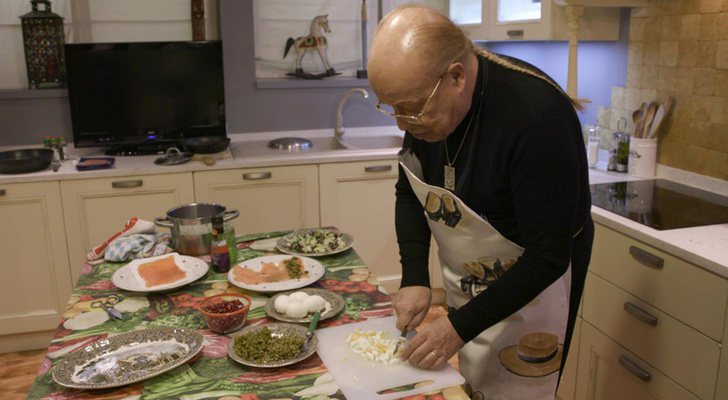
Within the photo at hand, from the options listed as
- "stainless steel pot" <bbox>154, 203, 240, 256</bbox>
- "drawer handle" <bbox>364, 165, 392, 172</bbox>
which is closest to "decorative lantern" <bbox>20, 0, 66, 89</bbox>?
"drawer handle" <bbox>364, 165, 392, 172</bbox>

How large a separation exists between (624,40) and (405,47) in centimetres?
191

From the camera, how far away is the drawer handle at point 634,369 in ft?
6.59

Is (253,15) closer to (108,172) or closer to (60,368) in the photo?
(108,172)

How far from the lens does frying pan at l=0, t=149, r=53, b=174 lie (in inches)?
117

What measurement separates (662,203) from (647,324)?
1.62 feet

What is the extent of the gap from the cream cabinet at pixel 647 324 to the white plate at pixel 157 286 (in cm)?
131

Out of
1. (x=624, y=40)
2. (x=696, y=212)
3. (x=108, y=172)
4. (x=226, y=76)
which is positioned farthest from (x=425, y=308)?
(x=226, y=76)

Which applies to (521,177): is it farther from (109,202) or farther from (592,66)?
(109,202)

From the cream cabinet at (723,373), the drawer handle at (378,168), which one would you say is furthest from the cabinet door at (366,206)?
the cream cabinet at (723,373)

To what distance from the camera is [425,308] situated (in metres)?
1.50

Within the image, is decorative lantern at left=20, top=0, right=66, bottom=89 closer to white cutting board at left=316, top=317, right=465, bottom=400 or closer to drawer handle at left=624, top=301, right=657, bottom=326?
white cutting board at left=316, top=317, right=465, bottom=400

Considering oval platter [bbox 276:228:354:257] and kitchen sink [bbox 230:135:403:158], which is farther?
kitchen sink [bbox 230:135:403:158]

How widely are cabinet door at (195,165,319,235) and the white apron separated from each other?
5.72ft

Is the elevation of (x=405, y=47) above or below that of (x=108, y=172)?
above
